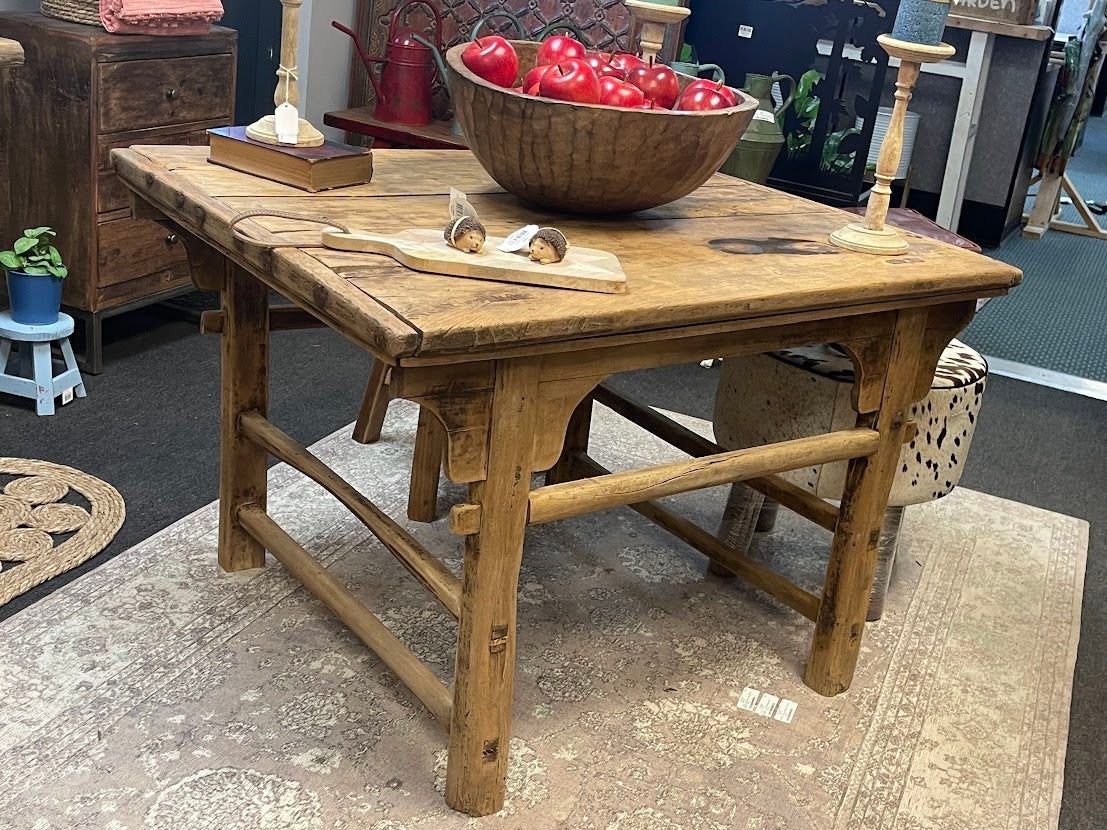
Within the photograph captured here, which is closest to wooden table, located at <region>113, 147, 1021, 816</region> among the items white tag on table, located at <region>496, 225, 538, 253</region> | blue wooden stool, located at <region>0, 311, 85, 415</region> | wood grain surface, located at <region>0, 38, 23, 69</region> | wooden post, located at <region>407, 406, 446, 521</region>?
white tag on table, located at <region>496, 225, 538, 253</region>

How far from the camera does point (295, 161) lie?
72.9 inches

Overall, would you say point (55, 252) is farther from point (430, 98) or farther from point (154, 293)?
point (430, 98)

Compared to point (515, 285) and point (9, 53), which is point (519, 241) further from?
point (9, 53)

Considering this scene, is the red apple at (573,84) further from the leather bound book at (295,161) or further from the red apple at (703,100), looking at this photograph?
the leather bound book at (295,161)

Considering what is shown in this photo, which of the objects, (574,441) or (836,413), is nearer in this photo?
(836,413)

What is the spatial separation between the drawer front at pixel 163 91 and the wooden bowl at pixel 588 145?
55.9 inches

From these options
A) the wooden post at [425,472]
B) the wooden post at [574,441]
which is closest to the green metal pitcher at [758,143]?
the wooden post at [574,441]

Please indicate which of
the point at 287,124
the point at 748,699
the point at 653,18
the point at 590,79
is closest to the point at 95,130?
the point at 287,124

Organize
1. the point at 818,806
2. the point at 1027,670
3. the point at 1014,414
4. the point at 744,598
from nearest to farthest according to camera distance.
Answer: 1. the point at 818,806
2. the point at 1027,670
3. the point at 744,598
4. the point at 1014,414

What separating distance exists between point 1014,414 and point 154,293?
8.25 ft

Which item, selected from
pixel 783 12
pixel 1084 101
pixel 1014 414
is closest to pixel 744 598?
pixel 1014 414

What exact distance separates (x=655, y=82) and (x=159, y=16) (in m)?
1.62

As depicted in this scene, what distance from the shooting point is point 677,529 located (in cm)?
231

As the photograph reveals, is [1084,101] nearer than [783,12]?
No
